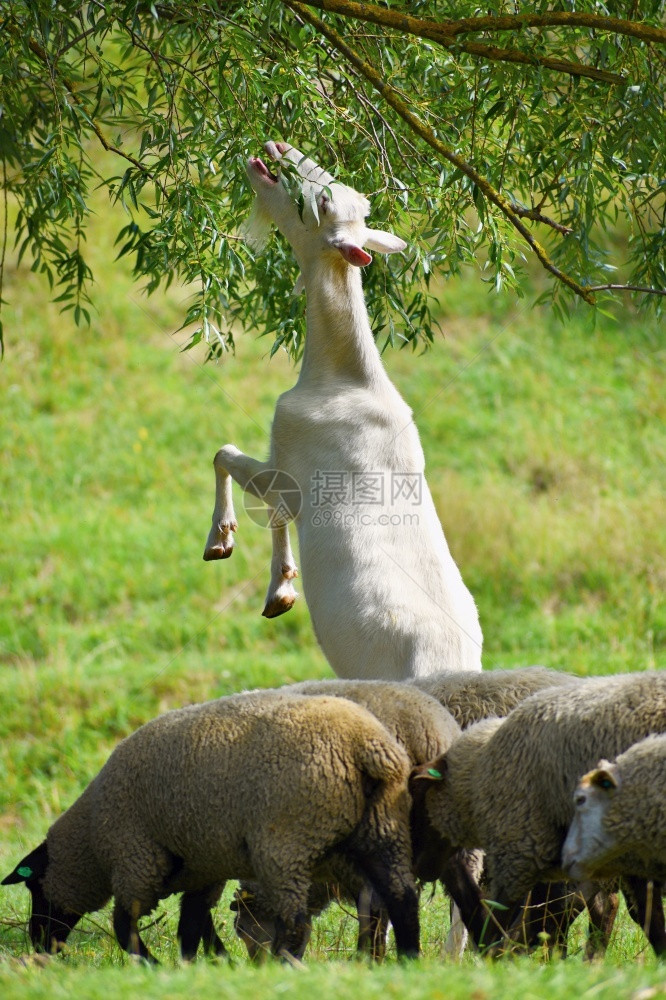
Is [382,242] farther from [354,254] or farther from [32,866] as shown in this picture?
[32,866]

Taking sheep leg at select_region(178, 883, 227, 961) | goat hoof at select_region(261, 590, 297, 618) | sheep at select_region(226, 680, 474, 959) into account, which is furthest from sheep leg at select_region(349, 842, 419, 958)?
goat hoof at select_region(261, 590, 297, 618)

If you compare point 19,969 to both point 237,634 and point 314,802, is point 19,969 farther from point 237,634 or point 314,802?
point 237,634

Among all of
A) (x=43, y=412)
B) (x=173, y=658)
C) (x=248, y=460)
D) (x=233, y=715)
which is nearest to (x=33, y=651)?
(x=173, y=658)

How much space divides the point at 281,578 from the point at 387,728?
2.12m

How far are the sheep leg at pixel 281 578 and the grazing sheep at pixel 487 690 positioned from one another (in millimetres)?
1496

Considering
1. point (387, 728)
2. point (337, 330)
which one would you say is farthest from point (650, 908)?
point (337, 330)

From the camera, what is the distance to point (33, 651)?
12.7m

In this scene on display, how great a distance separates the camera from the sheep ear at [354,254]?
5.80 metres

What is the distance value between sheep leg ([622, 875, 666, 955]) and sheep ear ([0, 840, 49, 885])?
2255 millimetres

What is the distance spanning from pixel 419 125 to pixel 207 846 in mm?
3150

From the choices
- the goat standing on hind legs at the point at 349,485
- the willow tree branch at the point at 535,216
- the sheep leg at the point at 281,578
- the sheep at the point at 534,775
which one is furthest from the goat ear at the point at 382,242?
the sheep at the point at 534,775

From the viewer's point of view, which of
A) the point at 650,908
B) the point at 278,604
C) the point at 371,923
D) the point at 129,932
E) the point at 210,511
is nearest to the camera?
→ the point at 650,908

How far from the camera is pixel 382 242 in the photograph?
614cm

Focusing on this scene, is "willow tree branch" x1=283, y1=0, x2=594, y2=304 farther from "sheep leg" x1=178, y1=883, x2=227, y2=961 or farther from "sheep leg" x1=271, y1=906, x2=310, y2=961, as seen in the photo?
"sheep leg" x1=178, y1=883, x2=227, y2=961
